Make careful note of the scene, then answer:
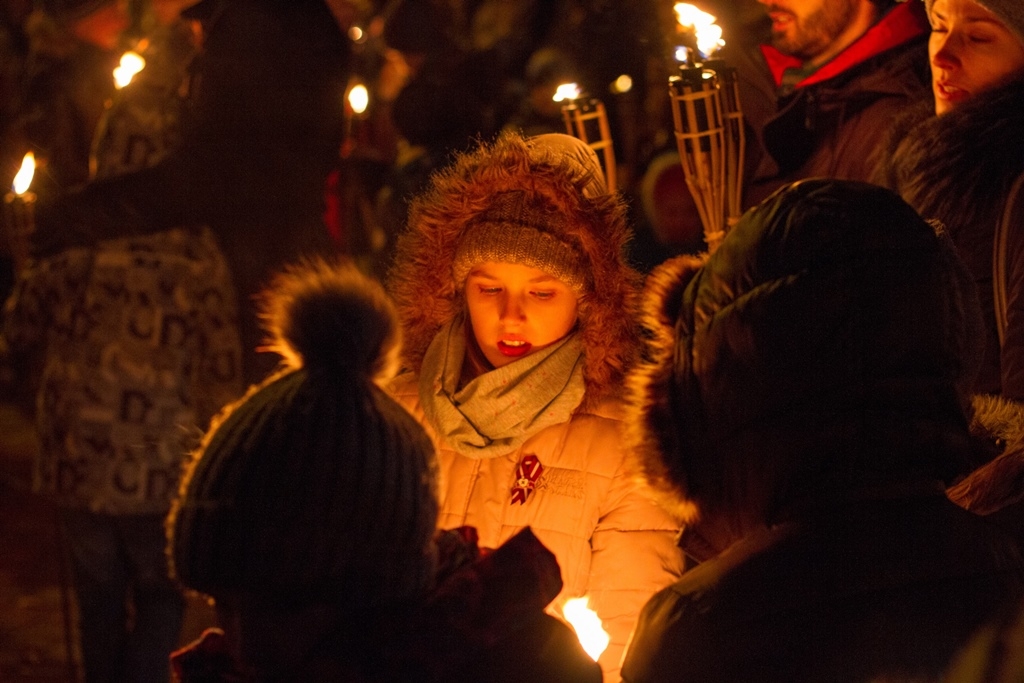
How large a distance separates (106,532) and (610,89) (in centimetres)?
462

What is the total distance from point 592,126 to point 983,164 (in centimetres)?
130

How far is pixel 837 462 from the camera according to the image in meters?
1.68

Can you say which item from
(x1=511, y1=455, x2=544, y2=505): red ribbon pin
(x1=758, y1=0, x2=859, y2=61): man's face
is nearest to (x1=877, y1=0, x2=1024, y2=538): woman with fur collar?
(x1=758, y1=0, x2=859, y2=61): man's face

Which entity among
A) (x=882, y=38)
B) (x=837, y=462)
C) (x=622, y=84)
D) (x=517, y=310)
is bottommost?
(x=837, y=462)

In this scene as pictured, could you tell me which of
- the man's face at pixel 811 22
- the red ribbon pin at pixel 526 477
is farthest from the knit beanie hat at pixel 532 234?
the man's face at pixel 811 22

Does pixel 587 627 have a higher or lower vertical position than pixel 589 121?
lower

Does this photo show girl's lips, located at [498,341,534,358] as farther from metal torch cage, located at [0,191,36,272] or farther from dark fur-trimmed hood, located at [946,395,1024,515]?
metal torch cage, located at [0,191,36,272]

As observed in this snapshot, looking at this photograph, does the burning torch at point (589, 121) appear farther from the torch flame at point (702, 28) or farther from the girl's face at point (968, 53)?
the girl's face at point (968, 53)

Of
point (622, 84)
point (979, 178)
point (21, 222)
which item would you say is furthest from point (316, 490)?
point (622, 84)

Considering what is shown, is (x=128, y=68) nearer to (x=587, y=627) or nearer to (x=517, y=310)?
(x=517, y=310)

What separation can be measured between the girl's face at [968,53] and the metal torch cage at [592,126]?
39.1 inches

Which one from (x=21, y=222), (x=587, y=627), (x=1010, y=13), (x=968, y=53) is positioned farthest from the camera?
(x=21, y=222)

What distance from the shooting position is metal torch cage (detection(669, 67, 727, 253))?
10.4ft

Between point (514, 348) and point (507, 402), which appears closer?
point (507, 402)
